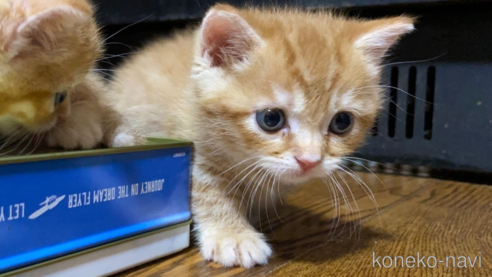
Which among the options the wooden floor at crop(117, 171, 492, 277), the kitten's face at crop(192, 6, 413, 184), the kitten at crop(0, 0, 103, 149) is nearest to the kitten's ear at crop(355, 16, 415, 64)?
the kitten's face at crop(192, 6, 413, 184)

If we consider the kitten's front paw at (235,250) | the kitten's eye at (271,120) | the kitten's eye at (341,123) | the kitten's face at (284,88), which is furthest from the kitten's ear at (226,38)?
the kitten's front paw at (235,250)

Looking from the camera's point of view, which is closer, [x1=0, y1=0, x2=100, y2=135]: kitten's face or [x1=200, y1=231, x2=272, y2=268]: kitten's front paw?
[x1=0, y1=0, x2=100, y2=135]: kitten's face

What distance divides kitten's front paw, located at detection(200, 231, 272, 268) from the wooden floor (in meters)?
0.02

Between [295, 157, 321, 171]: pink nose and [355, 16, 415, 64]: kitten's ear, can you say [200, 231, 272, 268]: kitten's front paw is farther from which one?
[355, 16, 415, 64]: kitten's ear

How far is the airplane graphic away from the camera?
643 mm

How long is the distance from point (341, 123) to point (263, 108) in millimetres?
183

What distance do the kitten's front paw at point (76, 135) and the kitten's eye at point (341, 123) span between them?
1.49 feet

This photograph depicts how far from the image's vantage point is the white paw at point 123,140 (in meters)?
0.80

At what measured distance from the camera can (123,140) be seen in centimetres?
81

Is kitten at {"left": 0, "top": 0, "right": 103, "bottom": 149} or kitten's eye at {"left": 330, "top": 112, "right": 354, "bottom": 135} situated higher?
kitten at {"left": 0, "top": 0, "right": 103, "bottom": 149}

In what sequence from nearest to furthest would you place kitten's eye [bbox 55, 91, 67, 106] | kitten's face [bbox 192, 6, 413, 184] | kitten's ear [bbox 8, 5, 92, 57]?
kitten's ear [bbox 8, 5, 92, 57] < kitten's eye [bbox 55, 91, 67, 106] < kitten's face [bbox 192, 6, 413, 184]

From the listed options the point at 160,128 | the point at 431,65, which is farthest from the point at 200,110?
the point at 431,65

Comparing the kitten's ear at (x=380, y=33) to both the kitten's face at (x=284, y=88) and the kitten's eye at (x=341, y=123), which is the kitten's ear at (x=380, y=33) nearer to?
the kitten's face at (x=284, y=88)

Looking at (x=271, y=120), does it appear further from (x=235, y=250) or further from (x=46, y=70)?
(x=46, y=70)
